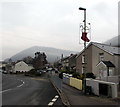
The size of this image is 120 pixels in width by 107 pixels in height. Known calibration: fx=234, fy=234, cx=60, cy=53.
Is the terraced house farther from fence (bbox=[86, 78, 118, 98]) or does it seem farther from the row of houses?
fence (bbox=[86, 78, 118, 98])

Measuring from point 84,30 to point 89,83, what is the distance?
4.70 m

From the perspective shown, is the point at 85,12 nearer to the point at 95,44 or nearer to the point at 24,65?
the point at 95,44

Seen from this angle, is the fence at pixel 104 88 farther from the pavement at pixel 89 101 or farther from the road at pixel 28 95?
the road at pixel 28 95

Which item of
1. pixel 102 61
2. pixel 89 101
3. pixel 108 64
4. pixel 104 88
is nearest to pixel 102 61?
pixel 102 61

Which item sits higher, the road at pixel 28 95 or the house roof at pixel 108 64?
the house roof at pixel 108 64

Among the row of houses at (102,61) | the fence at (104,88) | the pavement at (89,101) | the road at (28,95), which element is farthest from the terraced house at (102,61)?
the pavement at (89,101)

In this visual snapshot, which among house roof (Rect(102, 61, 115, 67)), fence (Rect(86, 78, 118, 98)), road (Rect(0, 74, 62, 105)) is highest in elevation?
house roof (Rect(102, 61, 115, 67))

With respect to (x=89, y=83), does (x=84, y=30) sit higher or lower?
higher

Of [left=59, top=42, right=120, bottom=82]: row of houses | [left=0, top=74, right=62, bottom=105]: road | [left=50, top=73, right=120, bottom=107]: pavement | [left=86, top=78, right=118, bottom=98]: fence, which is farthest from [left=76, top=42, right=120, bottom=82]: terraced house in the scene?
[left=50, top=73, right=120, bottom=107]: pavement

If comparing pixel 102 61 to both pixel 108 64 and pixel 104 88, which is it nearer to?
pixel 108 64

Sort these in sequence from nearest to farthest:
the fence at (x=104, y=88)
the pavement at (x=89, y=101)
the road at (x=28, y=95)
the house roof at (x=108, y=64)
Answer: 1. the pavement at (x=89, y=101)
2. the road at (x=28, y=95)
3. the fence at (x=104, y=88)
4. the house roof at (x=108, y=64)

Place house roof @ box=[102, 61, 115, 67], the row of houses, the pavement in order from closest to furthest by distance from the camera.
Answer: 1. the pavement
2. house roof @ box=[102, 61, 115, 67]
3. the row of houses

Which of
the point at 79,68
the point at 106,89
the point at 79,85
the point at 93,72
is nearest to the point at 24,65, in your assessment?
the point at 79,68

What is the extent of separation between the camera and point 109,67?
39.2 meters
